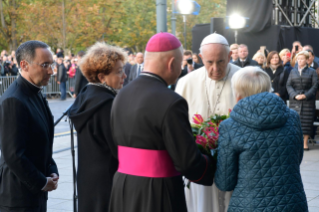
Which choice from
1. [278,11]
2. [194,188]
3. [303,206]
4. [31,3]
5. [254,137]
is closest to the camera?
[254,137]

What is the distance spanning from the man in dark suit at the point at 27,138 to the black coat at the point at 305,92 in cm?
725

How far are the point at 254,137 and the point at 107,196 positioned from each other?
127 centimetres

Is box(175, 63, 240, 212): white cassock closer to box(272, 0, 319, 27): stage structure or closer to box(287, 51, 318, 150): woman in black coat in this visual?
box(287, 51, 318, 150): woman in black coat

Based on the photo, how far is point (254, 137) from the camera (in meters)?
2.76

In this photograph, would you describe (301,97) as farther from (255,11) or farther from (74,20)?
(74,20)

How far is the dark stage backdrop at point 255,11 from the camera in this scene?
1553cm

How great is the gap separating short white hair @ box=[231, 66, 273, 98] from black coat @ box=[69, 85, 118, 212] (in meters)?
0.97

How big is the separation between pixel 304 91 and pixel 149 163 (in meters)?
7.75

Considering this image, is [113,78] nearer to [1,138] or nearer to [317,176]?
[1,138]

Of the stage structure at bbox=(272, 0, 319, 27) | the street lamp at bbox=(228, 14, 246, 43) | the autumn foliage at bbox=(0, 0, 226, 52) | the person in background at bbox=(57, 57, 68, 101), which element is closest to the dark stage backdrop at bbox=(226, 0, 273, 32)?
the stage structure at bbox=(272, 0, 319, 27)

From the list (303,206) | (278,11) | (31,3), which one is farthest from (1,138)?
(31,3)

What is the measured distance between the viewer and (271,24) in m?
15.8

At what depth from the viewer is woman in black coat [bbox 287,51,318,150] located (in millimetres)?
9570

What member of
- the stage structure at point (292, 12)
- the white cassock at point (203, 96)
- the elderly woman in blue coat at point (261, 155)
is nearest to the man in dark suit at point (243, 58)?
the stage structure at point (292, 12)
